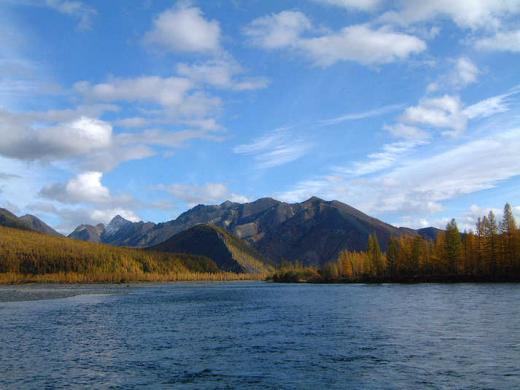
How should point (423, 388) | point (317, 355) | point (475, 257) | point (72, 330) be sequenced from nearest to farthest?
1. point (423, 388)
2. point (317, 355)
3. point (72, 330)
4. point (475, 257)

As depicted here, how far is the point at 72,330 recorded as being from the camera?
6762 cm

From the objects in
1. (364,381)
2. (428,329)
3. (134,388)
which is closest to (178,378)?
(134,388)

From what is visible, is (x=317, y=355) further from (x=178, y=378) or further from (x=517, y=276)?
(x=517, y=276)

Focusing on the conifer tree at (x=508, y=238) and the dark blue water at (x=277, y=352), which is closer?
the dark blue water at (x=277, y=352)

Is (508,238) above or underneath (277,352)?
above

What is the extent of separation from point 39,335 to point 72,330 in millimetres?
5703

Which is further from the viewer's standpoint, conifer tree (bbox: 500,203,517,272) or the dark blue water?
conifer tree (bbox: 500,203,517,272)

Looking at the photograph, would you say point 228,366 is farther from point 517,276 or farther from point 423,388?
point 517,276

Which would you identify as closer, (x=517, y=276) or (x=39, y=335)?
(x=39, y=335)

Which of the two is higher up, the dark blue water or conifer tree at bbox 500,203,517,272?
conifer tree at bbox 500,203,517,272

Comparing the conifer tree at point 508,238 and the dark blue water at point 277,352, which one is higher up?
the conifer tree at point 508,238

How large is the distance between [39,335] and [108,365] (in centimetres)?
2475

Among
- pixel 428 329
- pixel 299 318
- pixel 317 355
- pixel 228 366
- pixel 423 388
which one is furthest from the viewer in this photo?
pixel 299 318

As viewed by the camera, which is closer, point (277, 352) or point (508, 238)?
point (277, 352)
